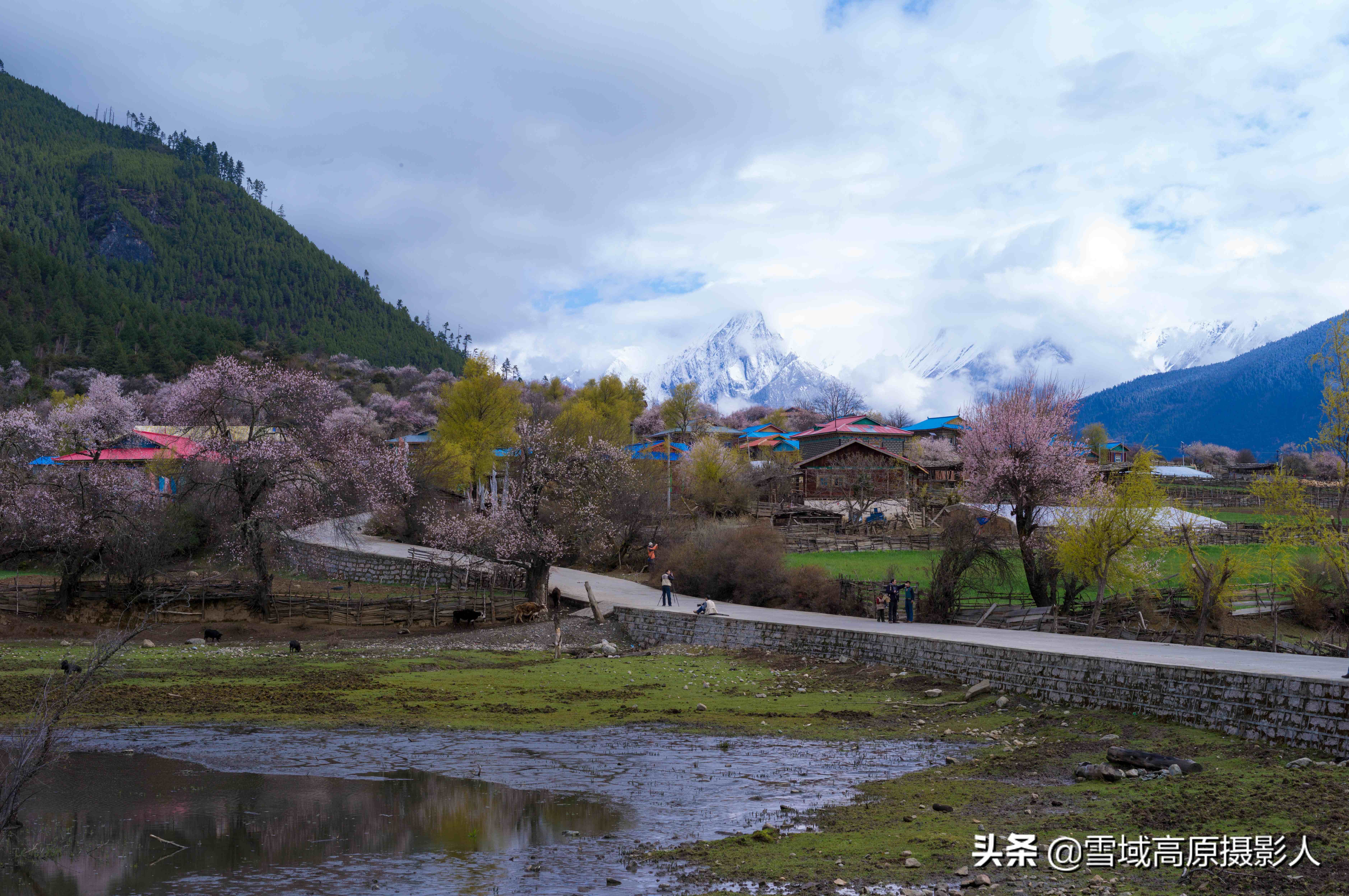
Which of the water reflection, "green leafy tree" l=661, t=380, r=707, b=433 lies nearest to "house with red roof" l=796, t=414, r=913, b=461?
"green leafy tree" l=661, t=380, r=707, b=433

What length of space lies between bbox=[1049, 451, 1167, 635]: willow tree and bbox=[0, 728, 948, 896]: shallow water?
14.5 m

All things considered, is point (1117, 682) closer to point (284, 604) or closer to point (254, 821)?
point (254, 821)

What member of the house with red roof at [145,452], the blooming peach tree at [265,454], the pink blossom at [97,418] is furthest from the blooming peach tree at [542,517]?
the pink blossom at [97,418]

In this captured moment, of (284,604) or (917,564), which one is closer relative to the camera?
(284,604)

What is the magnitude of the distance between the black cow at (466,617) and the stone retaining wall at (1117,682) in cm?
1038

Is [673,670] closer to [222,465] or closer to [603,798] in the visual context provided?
[603,798]

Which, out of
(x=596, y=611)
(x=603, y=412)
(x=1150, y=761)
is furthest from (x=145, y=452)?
(x=1150, y=761)

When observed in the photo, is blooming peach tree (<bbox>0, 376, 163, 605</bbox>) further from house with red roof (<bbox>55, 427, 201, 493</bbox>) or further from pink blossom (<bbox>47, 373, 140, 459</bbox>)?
pink blossom (<bbox>47, 373, 140, 459</bbox>)

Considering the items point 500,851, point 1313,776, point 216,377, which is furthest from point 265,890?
point 216,377

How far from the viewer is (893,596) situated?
1165 inches

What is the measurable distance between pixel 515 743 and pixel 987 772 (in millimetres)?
7818

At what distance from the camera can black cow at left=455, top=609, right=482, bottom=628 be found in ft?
116

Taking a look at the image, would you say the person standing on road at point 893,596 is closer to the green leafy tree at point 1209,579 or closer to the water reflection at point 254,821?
the green leafy tree at point 1209,579

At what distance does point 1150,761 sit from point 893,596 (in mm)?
16560
